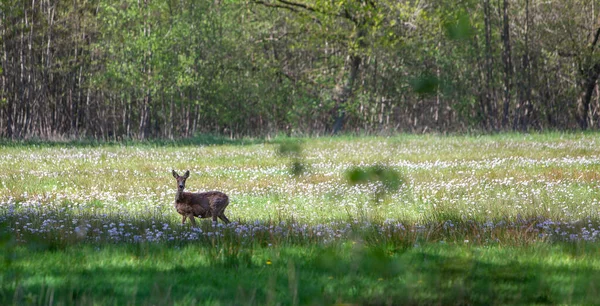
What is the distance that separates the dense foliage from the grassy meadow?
2183 centimetres

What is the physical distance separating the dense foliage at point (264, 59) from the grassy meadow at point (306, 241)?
2183cm

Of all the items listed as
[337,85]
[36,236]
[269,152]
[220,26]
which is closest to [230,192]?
[36,236]

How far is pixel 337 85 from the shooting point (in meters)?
40.1

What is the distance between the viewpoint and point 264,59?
45.2 metres

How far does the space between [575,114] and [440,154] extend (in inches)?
1342

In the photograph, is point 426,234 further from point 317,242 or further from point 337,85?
point 337,85

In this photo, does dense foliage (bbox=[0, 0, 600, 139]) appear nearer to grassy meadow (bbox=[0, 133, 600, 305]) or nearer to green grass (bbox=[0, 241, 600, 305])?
grassy meadow (bbox=[0, 133, 600, 305])

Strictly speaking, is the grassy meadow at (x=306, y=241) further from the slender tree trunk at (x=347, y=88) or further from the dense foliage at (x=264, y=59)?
the slender tree trunk at (x=347, y=88)

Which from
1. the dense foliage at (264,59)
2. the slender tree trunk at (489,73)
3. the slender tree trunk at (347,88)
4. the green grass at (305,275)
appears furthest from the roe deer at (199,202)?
the slender tree trunk at (347,88)

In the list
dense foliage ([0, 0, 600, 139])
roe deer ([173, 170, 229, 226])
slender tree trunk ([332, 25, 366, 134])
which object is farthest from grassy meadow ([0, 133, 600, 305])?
slender tree trunk ([332, 25, 366, 134])

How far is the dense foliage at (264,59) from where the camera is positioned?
124 ft

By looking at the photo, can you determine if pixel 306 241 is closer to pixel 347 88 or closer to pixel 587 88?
pixel 347 88

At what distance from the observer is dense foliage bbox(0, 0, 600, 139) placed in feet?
124

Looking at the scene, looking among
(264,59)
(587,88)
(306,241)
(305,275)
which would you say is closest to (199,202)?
(306,241)
